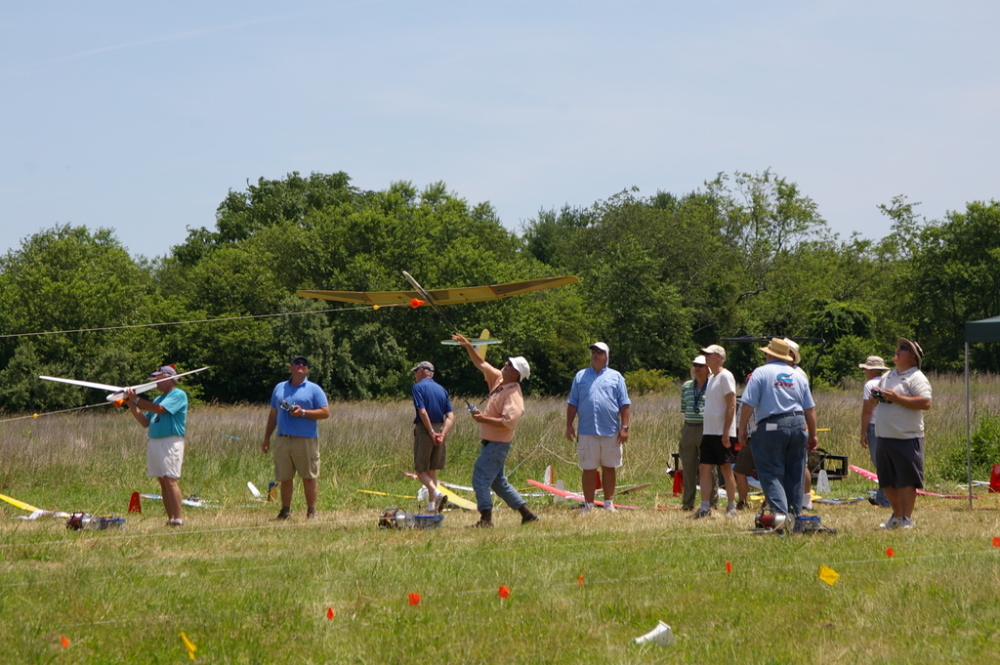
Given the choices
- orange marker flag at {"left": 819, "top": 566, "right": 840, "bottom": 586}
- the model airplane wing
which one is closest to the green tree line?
the model airplane wing

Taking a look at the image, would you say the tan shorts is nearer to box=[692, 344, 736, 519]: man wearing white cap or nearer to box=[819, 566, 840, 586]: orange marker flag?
box=[692, 344, 736, 519]: man wearing white cap

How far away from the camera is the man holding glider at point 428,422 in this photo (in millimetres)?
9945

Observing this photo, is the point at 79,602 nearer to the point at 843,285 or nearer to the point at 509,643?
the point at 509,643

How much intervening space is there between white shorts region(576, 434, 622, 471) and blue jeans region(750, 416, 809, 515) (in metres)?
2.03

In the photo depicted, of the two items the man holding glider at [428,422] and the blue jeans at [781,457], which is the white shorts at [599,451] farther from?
the blue jeans at [781,457]

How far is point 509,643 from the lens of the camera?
4.69 m

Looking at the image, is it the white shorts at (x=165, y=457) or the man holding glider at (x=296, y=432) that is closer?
the white shorts at (x=165, y=457)

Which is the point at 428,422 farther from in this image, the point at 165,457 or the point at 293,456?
the point at 165,457

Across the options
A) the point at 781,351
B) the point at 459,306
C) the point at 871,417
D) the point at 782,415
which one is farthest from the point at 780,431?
the point at 459,306

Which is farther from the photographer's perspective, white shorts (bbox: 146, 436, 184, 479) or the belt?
white shorts (bbox: 146, 436, 184, 479)

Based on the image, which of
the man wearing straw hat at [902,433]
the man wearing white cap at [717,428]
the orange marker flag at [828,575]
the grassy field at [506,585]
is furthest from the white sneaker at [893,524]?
the orange marker flag at [828,575]

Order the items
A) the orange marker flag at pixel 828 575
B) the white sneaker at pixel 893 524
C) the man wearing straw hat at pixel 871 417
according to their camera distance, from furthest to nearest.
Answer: the man wearing straw hat at pixel 871 417 → the white sneaker at pixel 893 524 → the orange marker flag at pixel 828 575

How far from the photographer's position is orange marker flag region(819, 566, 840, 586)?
5.53 m

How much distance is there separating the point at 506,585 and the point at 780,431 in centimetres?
278
